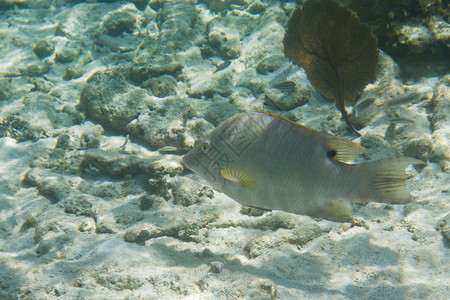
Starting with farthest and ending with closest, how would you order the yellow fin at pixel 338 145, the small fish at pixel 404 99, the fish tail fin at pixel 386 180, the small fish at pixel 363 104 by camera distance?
the small fish at pixel 363 104, the small fish at pixel 404 99, the yellow fin at pixel 338 145, the fish tail fin at pixel 386 180

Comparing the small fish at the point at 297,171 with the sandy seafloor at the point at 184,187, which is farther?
the sandy seafloor at the point at 184,187

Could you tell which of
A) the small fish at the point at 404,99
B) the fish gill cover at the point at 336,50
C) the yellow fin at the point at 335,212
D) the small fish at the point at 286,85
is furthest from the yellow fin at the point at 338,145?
the small fish at the point at 286,85

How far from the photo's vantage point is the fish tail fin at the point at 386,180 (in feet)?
5.77

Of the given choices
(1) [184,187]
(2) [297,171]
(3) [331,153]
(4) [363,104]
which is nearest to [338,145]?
(3) [331,153]

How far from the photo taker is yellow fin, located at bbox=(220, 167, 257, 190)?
6.13 feet

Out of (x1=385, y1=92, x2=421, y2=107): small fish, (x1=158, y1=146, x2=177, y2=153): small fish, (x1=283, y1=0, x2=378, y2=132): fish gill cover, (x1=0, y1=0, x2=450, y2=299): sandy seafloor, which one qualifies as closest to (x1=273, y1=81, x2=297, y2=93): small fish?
(x1=0, y1=0, x2=450, y2=299): sandy seafloor

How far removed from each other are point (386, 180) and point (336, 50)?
355cm

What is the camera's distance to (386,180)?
5.78 ft

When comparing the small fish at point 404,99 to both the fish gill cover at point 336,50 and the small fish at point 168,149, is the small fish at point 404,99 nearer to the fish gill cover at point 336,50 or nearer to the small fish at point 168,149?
the fish gill cover at point 336,50

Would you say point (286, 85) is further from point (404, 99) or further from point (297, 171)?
point (297, 171)

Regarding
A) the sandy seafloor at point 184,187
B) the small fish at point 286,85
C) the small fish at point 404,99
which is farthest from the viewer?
the small fish at point 286,85

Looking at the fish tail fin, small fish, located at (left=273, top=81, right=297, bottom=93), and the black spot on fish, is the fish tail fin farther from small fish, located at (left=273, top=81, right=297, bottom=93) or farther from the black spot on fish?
small fish, located at (left=273, top=81, right=297, bottom=93)

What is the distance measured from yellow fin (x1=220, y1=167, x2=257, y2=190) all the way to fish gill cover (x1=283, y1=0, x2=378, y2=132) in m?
3.25

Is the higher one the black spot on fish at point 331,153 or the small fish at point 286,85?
the black spot on fish at point 331,153
